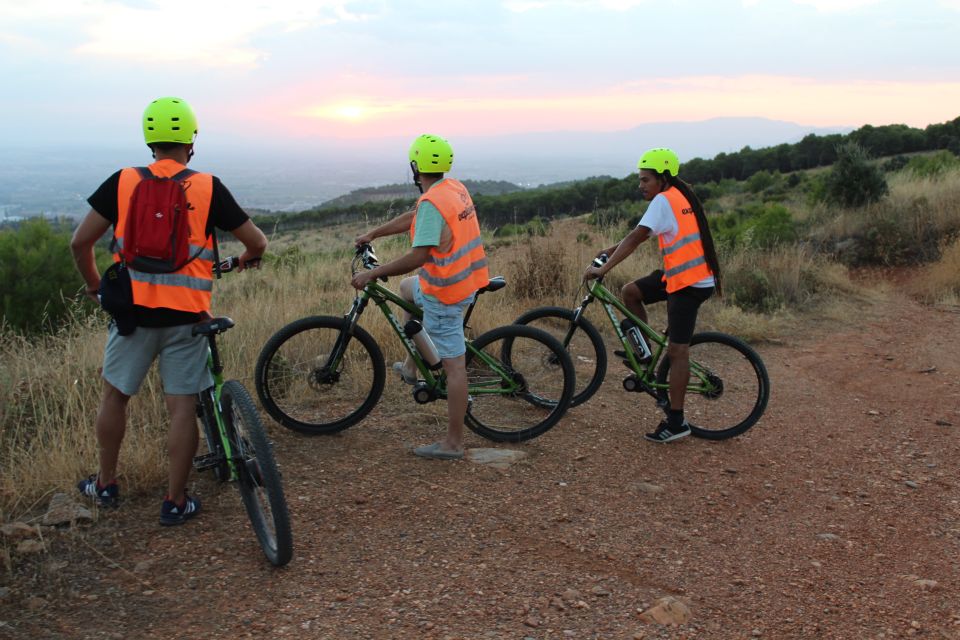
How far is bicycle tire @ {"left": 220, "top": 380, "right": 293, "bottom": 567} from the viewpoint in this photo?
11.8 feet

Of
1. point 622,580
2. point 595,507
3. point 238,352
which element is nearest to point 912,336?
point 595,507

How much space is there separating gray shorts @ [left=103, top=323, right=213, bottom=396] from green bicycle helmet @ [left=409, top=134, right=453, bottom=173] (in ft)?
5.56

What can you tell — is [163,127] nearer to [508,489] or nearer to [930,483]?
[508,489]

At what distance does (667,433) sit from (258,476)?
3.13 m

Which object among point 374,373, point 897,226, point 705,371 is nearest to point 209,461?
point 374,373

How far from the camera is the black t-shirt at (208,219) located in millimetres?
3592

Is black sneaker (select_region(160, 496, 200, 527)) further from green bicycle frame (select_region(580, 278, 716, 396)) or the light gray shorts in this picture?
green bicycle frame (select_region(580, 278, 716, 396))

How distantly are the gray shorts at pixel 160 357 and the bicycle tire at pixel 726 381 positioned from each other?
11.1 ft

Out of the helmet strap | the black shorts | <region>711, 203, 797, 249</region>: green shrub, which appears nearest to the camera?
the helmet strap

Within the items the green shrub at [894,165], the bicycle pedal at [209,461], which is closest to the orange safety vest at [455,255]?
the bicycle pedal at [209,461]

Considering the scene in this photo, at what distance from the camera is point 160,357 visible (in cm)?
394

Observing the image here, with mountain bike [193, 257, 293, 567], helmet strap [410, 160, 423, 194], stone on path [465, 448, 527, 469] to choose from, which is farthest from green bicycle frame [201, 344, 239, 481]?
stone on path [465, 448, 527, 469]

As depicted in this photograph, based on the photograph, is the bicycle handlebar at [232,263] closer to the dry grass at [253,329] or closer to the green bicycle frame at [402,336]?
the green bicycle frame at [402,336]

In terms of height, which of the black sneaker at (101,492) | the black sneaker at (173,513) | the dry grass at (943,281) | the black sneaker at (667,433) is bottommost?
the black sneaker at (667,433)
